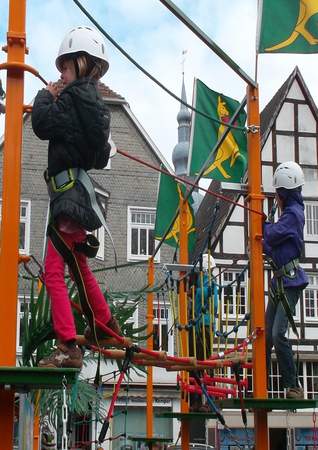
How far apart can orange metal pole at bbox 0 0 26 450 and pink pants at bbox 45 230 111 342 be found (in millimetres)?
538

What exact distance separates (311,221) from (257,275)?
24.7 m

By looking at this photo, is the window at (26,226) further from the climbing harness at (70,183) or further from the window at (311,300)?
the climbing harness at (70,183)

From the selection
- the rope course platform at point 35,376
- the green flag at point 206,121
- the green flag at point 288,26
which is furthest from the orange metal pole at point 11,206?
the green flag at point 206,121

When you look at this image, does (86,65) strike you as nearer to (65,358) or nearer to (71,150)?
(71,150)

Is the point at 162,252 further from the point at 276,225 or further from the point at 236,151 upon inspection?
Result: the point at 276,225

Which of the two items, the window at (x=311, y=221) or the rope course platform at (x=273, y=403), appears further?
the window at (x=311, y=221)

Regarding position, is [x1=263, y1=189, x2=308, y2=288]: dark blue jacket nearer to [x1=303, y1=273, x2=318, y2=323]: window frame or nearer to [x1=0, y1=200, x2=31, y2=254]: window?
[x1=0, y1=200, x2=31, y2=254]: window

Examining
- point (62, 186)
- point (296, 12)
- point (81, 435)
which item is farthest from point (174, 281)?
point (81, 435)

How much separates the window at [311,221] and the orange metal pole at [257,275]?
2381 centimetres

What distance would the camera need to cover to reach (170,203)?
12.2 m

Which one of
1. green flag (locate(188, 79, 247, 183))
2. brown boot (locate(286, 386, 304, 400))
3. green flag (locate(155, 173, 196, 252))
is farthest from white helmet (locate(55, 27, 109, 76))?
green flag (locate(155, 173, 196, 252))

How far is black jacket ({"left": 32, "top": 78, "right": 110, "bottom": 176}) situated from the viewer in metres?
4.75

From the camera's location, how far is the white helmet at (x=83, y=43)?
16.1ft

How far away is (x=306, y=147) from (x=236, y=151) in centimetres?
2182
